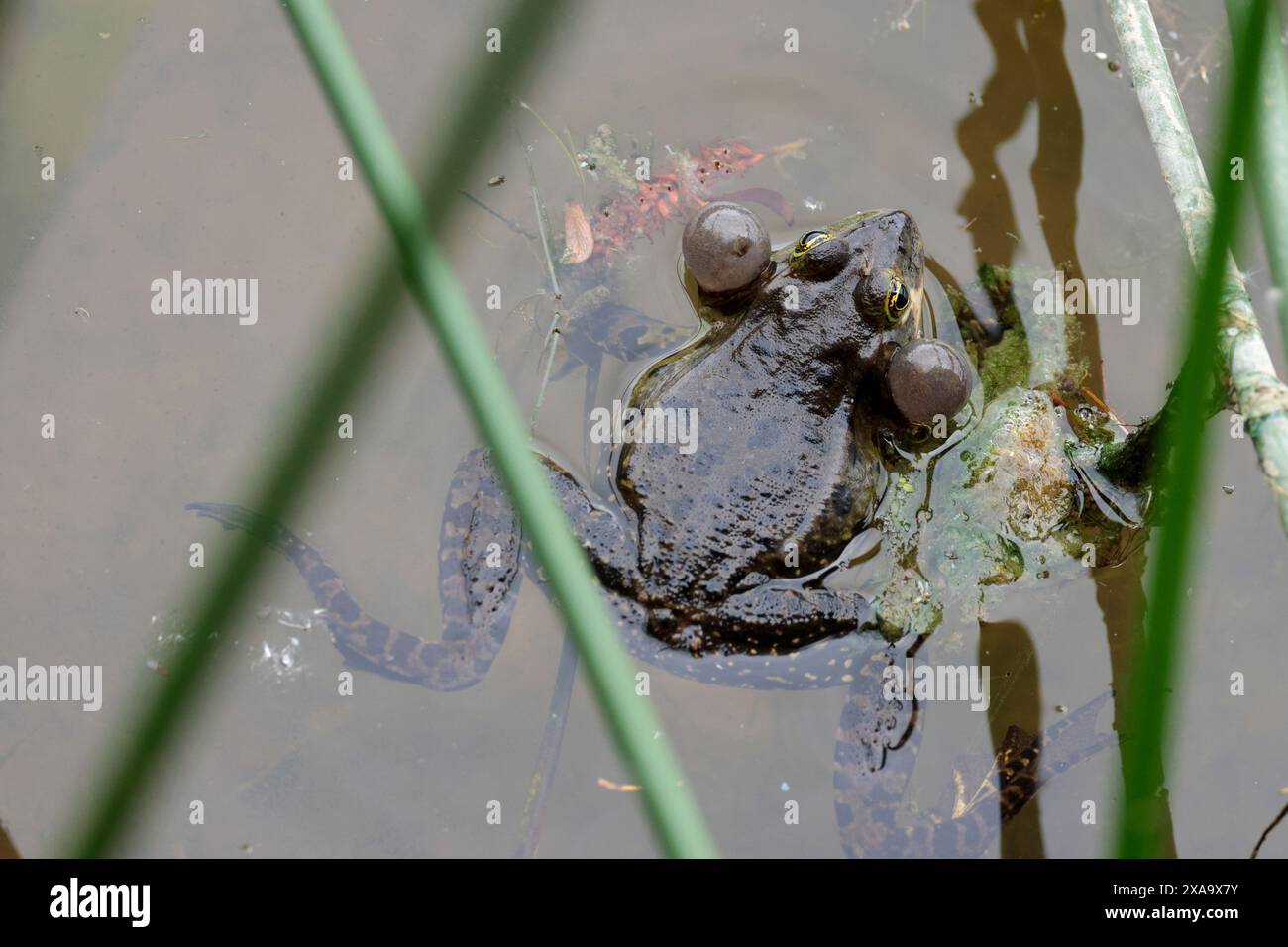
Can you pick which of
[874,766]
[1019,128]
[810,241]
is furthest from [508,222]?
[874,766]

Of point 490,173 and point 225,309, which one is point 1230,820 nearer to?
point 490,173

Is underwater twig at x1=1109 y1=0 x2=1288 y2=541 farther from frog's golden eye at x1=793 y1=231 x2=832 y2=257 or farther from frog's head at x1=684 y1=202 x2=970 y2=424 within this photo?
frog's golden eye at x1=793 y1=231 x2=832 y2=257

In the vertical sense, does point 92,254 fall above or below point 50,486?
above

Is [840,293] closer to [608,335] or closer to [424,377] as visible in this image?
[608,335]
